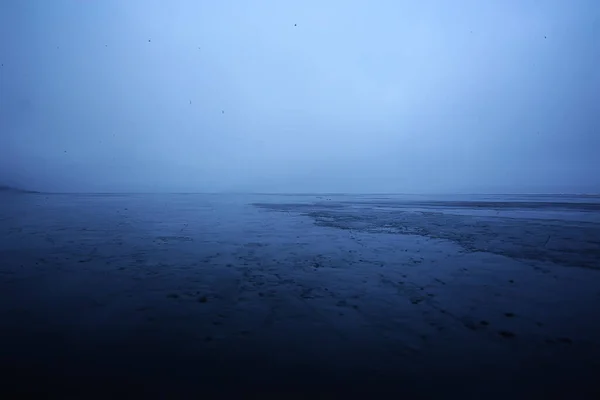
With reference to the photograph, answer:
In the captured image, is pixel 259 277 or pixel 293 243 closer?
pixel 259 277

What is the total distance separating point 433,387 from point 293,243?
908 centimetres

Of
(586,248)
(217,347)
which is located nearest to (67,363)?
(217,347)

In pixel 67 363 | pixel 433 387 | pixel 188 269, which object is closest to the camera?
pixel 433 387

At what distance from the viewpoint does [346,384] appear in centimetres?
341

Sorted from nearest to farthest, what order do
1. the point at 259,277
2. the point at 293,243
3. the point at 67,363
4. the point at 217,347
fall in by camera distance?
the point at 67,363 < the point at 217,347 < the point at 259,277 < the point at 293,243

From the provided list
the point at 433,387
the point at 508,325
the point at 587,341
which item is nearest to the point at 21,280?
the point at 433,387

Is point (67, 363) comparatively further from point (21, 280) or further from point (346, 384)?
point (21, 280)

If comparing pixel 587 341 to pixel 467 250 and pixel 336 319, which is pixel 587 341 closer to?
pixel 336 319

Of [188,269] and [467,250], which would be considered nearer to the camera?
[188,269]

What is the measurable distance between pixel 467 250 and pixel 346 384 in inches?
378

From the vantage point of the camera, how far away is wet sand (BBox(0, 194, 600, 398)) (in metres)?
3.45

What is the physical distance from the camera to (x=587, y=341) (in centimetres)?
439

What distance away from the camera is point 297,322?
16.6ft

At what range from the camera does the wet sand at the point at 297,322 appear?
11.3 ft
